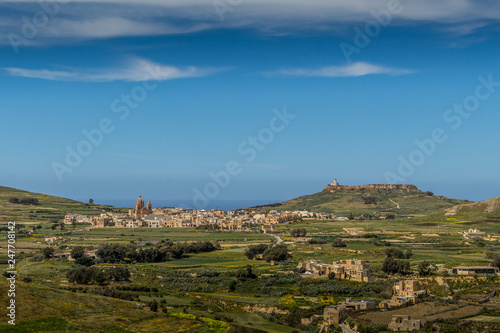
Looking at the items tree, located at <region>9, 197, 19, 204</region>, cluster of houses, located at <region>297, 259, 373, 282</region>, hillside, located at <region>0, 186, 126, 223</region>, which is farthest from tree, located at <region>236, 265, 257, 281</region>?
tree, located at <region>9, 197, 19, 204</region>

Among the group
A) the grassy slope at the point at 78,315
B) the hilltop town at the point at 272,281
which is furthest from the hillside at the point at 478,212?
the grassy slope at the point at 78,315

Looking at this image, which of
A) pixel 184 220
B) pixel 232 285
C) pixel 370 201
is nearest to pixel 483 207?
pixel 370 201

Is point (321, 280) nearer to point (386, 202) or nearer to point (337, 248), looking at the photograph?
point (337, 248)

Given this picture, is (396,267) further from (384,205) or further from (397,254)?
(384,205)

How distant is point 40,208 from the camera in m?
149

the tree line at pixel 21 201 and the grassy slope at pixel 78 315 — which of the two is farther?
the tree line at pixel 21 201

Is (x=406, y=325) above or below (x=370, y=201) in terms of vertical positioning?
below

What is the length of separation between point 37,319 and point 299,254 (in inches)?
1816

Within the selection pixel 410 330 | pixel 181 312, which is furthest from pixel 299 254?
pixel 410 330

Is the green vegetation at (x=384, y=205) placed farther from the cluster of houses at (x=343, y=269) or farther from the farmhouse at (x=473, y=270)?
the cluster of houses at (x=343, y=269)

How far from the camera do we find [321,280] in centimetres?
5597

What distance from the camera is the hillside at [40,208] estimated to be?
130 meters

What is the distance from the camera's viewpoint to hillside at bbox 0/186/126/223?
129500 millimetres

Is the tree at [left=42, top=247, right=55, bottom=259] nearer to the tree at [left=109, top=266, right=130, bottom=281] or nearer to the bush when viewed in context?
the bush
